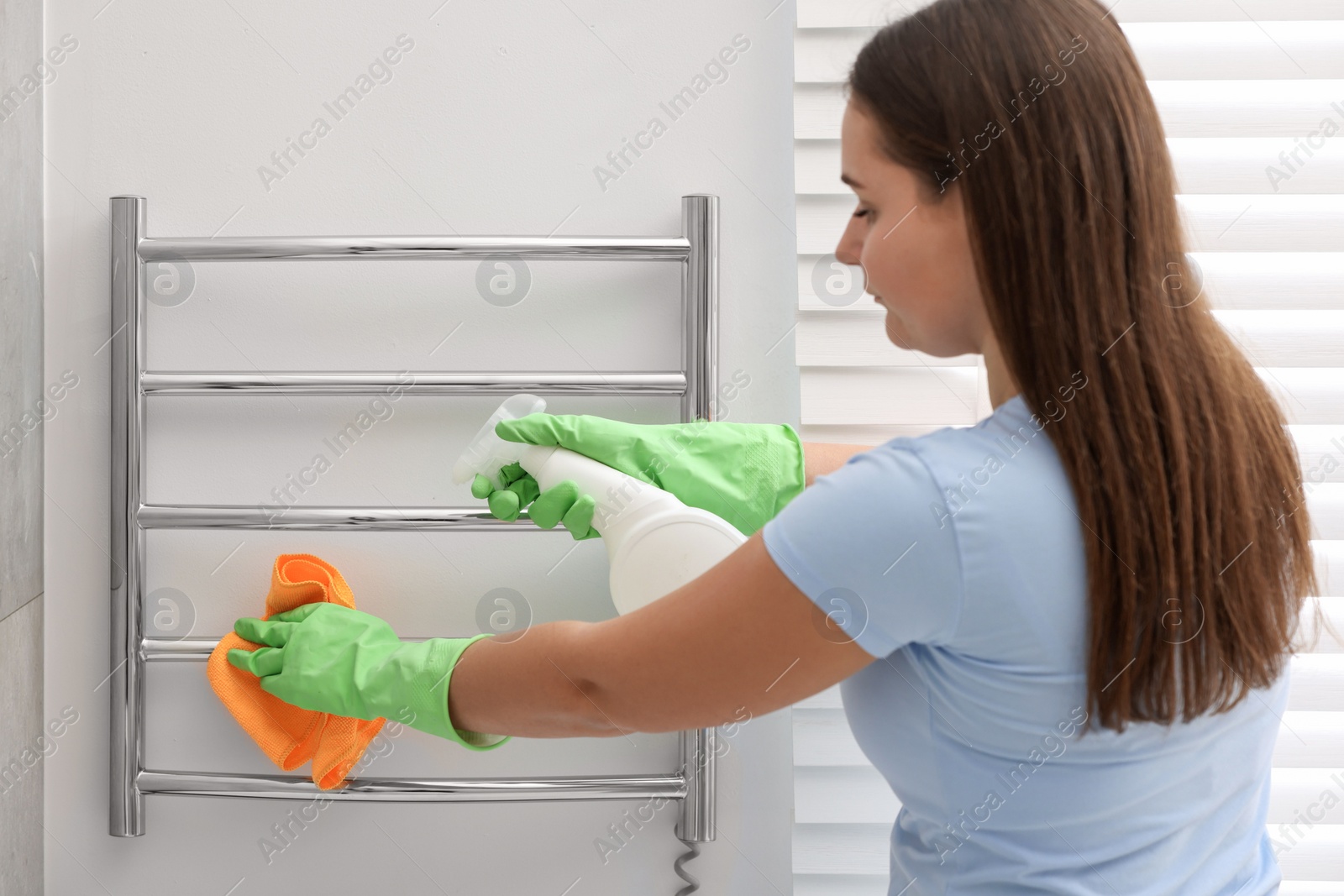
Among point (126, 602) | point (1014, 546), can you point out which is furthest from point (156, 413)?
point (1014, 546)

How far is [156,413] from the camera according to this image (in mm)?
980

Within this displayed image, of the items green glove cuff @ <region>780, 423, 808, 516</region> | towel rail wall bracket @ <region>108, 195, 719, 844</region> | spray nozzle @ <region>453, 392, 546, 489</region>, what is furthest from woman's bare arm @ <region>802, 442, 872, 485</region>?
spray nozzle @ <region>453, 392, 546, 489</region>

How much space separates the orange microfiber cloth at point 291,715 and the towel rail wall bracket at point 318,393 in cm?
5

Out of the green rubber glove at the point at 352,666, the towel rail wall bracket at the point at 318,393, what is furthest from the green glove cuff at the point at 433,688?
the towel rail wall bracket at the point at 318,393

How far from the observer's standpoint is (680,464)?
2.72ft

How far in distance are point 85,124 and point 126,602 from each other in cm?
49

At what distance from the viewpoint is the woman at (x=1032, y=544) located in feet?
1.66

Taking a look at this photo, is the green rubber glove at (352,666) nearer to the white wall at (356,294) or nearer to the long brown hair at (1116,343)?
the white wall at (356,294)

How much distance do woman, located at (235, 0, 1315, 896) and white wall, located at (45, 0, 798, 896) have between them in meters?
0.40

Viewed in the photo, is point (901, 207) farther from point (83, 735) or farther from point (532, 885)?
point (83, 735)

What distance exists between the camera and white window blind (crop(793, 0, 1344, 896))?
3.18 feet

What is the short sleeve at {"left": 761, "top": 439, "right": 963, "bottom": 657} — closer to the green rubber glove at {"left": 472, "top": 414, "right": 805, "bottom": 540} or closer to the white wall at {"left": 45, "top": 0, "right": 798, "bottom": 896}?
the green rubber glove at {"left": 472, "top": 414, "right": 805, "bottom": 540}

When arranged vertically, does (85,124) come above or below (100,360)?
above

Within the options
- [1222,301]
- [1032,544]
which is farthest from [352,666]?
[1222,301]
